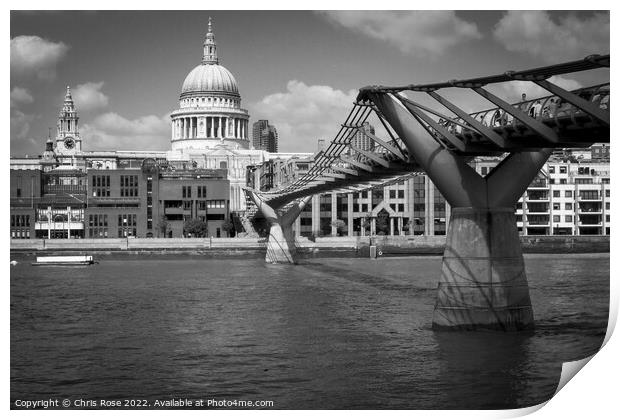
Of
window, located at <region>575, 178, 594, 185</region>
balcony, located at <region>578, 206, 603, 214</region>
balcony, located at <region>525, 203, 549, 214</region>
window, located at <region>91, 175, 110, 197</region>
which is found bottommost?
balcony, located at <region>578, 206, 603, 214</region>

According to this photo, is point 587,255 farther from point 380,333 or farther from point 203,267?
point 380,333

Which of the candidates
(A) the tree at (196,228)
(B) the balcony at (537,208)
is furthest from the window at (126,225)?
(B) the balcony at (537,208)

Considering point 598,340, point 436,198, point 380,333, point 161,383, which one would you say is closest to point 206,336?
point 380,333

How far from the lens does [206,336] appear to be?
29.3 m

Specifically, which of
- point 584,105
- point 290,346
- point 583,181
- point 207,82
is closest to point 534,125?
point 584,105

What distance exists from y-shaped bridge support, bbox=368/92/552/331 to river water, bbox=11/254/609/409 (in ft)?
2.35

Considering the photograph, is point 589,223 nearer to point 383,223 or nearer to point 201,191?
point 383,223

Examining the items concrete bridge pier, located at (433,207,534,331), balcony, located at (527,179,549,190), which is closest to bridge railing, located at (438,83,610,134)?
concrete bridge pier, located at (433,207,534,331)

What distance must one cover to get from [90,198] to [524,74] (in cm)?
6679

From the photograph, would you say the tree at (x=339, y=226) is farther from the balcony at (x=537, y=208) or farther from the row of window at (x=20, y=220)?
the balcony at (x=537, y=208)

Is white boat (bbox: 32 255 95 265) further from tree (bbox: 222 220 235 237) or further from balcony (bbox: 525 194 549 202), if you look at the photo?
balcony (bbox: 525 194 549 202)

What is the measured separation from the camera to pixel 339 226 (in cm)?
9356

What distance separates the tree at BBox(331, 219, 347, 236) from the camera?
304ft

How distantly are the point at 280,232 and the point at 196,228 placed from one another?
21164mm
